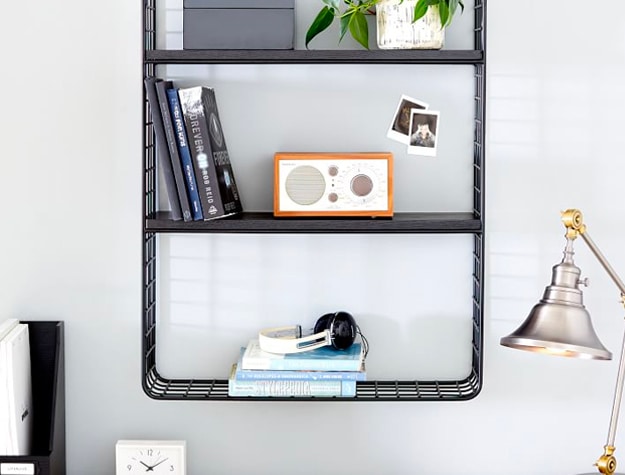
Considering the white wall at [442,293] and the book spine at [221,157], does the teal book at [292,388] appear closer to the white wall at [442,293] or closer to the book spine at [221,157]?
the white wall at [442,293]

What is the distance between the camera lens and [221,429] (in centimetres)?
189

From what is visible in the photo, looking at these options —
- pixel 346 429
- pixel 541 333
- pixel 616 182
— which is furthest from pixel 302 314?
pixel 616 182

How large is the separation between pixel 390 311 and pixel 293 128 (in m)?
0.44

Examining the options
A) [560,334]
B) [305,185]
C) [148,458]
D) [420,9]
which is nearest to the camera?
[560,334]

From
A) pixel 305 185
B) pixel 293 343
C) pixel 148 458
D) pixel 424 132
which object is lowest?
pixel 148 458

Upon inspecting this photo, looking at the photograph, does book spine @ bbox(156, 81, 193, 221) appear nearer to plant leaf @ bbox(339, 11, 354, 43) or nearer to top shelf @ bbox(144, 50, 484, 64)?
top shelf @ bbox(144, 50, 484, 64)

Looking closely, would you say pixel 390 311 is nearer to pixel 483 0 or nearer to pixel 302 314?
pixel 302 314

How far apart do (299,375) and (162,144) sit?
518 millimetres

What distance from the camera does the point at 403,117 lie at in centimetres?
182

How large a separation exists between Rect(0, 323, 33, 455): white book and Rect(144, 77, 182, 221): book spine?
1.37 feet

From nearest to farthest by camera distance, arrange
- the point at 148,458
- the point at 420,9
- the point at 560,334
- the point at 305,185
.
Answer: the point at 560,334 → the point at 420,9 → the point at 305,185 → the point at 148,458

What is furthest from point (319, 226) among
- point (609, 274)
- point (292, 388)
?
point (609, 274)

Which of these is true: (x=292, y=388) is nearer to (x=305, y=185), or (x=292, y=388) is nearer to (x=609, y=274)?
(x=305, y=185)

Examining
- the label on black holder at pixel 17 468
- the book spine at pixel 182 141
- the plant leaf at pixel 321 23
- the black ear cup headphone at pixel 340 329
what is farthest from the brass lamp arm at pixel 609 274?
the label on black holder at pixel 17 468
